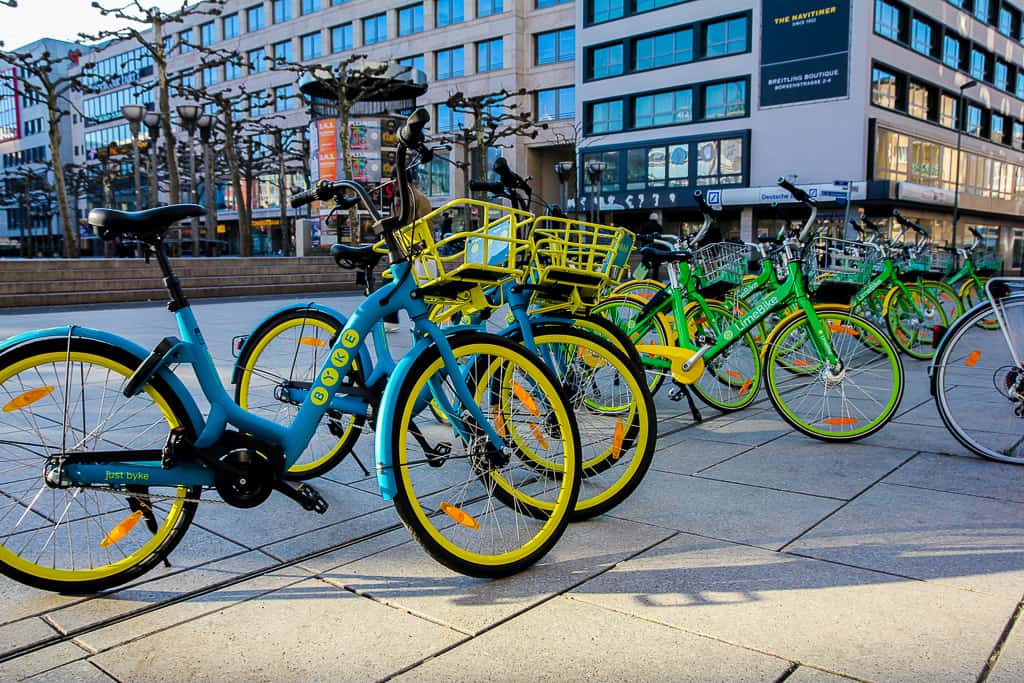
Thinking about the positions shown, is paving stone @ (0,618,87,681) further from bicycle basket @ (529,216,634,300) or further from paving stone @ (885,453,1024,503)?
paving stone @ (885,453,1024,503)

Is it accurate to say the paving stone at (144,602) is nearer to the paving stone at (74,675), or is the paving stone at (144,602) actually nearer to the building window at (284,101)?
the paving stone at (74,675)

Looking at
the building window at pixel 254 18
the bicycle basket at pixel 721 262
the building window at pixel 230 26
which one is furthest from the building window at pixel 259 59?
the bicycle basket at pixel 721 262

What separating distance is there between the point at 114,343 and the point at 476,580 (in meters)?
1.42

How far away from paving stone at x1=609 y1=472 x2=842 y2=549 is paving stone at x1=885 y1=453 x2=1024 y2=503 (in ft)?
2.16

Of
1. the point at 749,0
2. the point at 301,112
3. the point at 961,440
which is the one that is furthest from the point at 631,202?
the point at 961,440

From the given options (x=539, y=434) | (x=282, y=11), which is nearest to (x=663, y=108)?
(x=282, y=11)

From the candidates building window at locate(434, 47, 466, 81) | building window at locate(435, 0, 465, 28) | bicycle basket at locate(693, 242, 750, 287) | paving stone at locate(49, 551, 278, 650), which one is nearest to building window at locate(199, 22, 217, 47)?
building window at locate(435, 0, 465, 28)

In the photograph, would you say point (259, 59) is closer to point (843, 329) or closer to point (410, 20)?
point (410, 20)

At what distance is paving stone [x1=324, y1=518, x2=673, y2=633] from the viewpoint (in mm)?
2557

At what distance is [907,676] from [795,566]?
0.74 m

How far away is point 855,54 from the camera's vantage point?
3844cm

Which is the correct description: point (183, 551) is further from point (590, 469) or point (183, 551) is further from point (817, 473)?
point (817, 473)

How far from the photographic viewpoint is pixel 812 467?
4.18 meters

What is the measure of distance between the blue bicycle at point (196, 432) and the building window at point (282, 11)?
6569 centimetres
